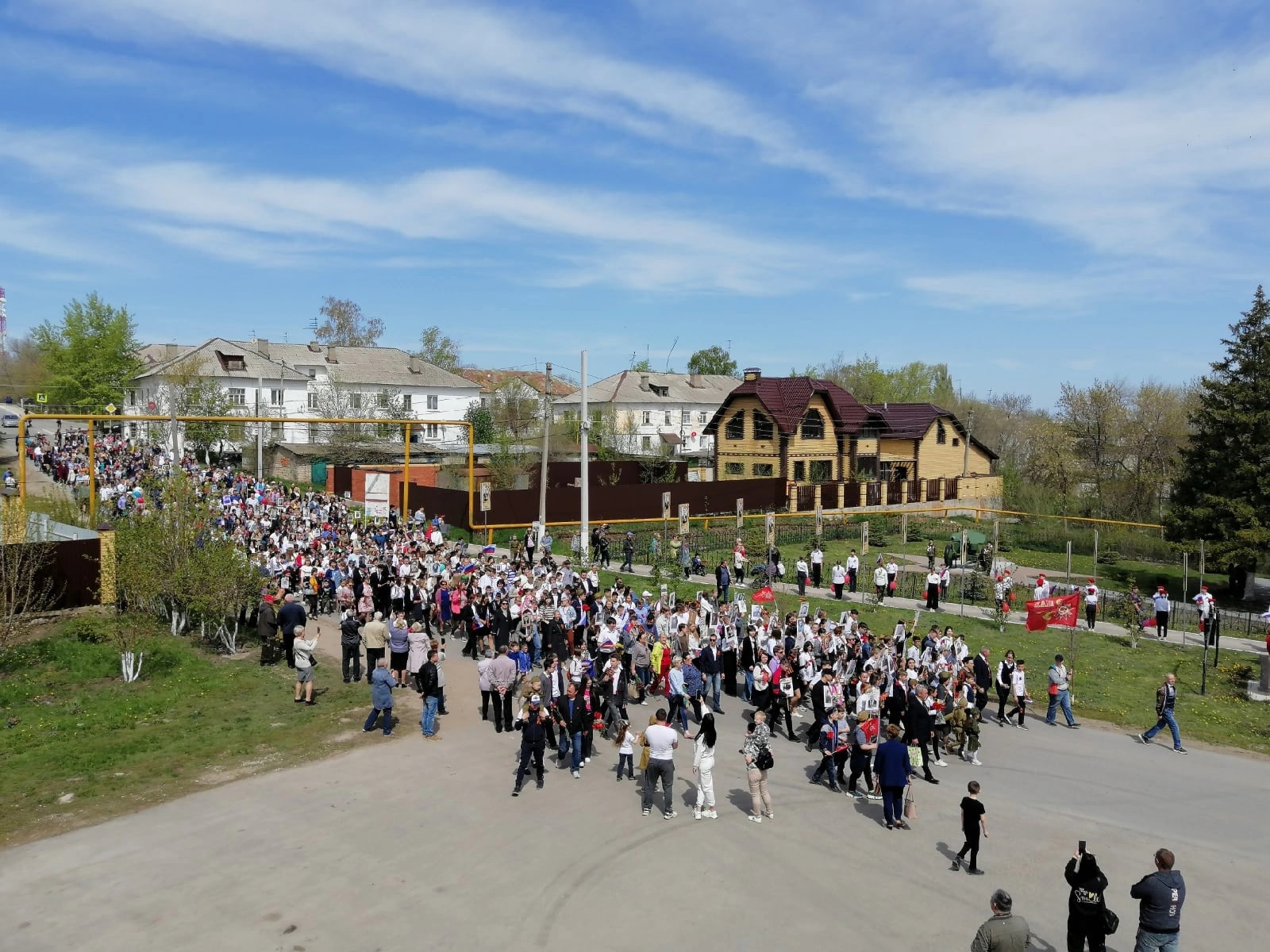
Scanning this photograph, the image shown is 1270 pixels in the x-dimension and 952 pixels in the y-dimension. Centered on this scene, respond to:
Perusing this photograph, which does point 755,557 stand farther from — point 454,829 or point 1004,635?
point 454,829

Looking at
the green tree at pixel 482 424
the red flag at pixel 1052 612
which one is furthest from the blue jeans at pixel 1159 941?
the green tree at pixel 482 424

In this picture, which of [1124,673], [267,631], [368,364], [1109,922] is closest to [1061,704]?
[1124,673]

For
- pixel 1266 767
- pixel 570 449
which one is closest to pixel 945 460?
pixel 570 449

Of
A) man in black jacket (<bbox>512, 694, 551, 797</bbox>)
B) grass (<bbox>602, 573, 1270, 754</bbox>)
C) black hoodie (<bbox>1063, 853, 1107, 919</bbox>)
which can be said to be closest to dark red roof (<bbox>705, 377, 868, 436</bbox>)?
grass (<bbox>602, 573, 1270, 754</bbox>)

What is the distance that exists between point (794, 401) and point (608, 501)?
17.3 m

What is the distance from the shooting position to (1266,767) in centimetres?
1564

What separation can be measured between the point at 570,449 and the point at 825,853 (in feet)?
190

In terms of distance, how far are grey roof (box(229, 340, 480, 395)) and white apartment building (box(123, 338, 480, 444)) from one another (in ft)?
0.23

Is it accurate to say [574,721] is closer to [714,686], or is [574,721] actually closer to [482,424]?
[714,686]

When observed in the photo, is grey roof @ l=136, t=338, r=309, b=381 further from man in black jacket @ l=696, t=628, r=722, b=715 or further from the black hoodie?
the black hoodie

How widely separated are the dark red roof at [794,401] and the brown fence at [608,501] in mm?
5516

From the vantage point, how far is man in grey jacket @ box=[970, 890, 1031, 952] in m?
8.05

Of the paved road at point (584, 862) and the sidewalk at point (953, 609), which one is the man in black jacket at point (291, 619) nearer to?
the paved road at point (584, 862)

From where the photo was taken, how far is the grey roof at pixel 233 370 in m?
66.2
